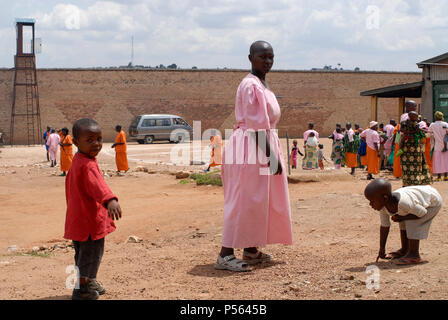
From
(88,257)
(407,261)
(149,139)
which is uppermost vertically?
(149,139)

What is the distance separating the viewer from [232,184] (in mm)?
5289

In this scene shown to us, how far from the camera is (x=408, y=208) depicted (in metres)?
4.77

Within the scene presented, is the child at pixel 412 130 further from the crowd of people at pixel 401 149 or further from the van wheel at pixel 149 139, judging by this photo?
the van wheel at pixel 149 139

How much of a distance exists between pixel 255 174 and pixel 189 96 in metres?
34.0

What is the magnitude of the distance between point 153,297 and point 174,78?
35.0m

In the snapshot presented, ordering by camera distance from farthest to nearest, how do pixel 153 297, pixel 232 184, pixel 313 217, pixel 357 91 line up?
pixel 357 91, pixel 313 217, pixel 232 184, pixel 153 297

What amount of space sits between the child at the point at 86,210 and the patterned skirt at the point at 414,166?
5.45m

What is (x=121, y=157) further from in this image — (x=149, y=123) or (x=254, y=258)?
(x=149, y=123)

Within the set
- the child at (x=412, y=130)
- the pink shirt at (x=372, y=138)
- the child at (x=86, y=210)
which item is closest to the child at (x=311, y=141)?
the pink shirt at (x=372, y=138)

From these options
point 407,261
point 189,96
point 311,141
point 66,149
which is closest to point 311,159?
point 311,141

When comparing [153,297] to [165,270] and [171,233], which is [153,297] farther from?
[171,233]

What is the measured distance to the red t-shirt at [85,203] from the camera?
4.31 meters

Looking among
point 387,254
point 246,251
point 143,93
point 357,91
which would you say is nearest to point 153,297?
point 246,251

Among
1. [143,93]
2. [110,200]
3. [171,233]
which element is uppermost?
[143,93]
